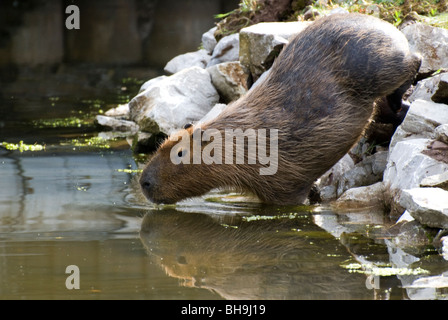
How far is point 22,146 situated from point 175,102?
1.61 m

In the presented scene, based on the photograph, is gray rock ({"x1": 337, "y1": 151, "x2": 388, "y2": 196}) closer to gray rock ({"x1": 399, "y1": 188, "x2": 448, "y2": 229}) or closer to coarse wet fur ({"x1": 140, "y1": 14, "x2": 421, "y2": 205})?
coarse wet fur ({"x1": 140, "y1": 14, "x2": 421, "y2": 205})

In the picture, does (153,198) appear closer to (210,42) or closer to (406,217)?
(406,217)

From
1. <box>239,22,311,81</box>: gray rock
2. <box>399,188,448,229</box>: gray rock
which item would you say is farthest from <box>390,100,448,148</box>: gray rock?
<box>239,22,311,81</box>: gray rock

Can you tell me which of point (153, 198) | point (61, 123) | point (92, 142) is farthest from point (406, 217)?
point (61, 123)

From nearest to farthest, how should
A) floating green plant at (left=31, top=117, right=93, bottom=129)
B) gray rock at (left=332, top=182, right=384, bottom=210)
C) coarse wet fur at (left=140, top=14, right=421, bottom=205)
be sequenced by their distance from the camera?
gray rock at (left=332, top=182, right=384, bottom=210) → coarse wet fur at (left=140, top=14, right=421, bottom=205) → floating green plant at (left=31, top=117, right=93, bottom=129)

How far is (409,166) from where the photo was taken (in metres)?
4.67

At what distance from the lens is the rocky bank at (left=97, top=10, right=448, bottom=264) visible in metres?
4.51

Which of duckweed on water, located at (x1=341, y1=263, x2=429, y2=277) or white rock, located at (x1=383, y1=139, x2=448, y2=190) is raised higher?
white rock, located at (x1=383, y1=139, x2=448, y2=190)

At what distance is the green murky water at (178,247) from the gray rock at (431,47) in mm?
1739

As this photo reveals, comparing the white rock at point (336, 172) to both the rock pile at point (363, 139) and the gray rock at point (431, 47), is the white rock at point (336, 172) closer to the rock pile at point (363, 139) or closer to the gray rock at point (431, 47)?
the rock pile at point (363, 139)

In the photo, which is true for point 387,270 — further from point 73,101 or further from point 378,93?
point 73,101

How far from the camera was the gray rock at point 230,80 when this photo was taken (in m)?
7.42

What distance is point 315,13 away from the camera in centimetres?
741

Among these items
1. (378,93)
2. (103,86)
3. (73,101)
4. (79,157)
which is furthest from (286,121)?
(103,86)
